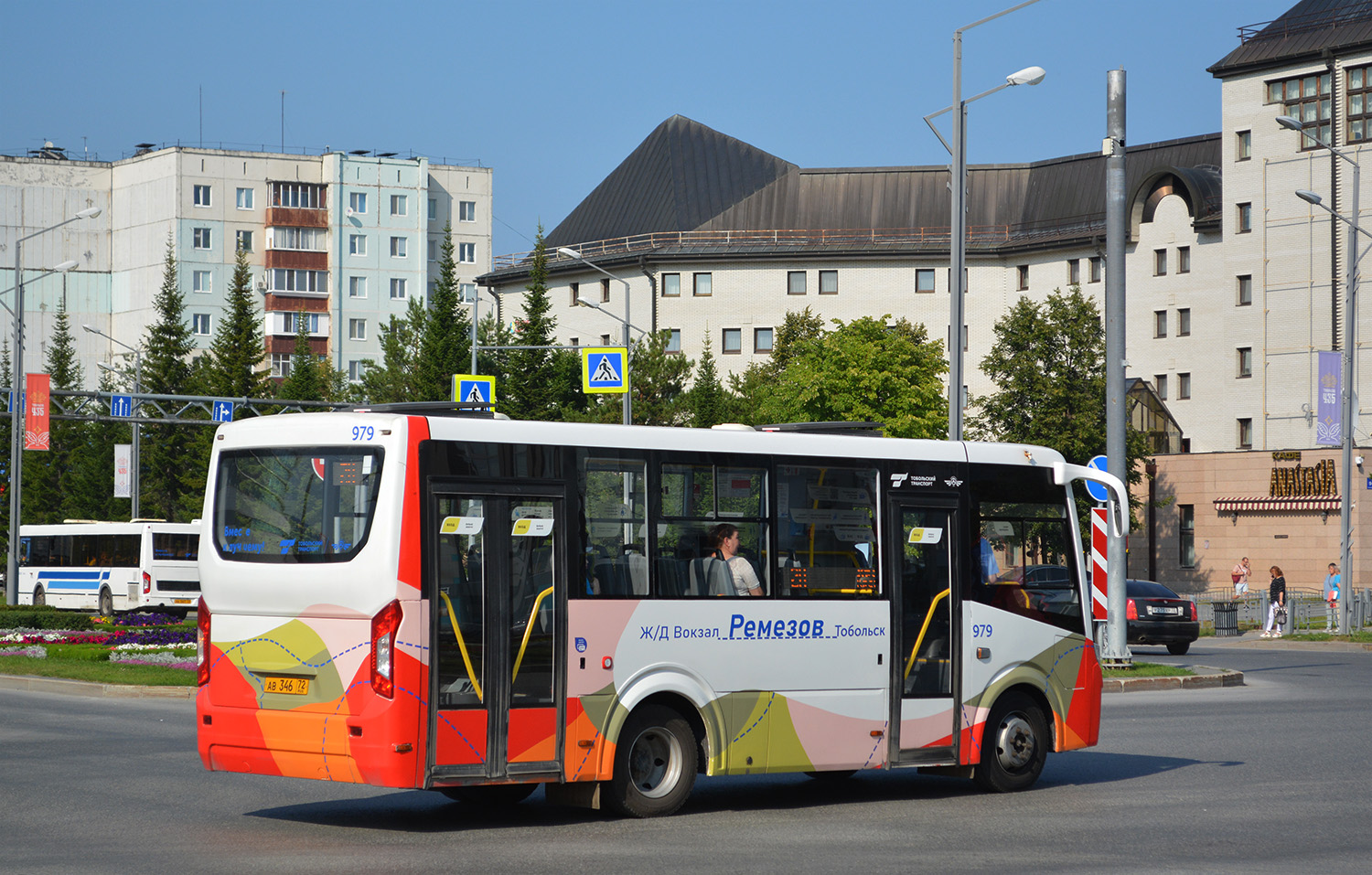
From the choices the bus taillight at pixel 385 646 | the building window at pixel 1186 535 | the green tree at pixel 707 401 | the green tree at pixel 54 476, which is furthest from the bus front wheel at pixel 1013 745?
the green tree at pixel 54 476

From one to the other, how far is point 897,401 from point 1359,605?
22006mm

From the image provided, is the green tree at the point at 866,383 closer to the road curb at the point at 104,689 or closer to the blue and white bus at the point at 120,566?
the blue and white bus at the point at 120,566

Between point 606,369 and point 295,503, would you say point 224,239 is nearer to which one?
point 606,369

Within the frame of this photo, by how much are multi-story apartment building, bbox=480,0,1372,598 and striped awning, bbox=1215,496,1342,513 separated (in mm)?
77

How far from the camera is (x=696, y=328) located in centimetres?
8594

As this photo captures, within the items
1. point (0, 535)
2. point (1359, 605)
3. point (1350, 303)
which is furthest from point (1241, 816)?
point (0, 535)

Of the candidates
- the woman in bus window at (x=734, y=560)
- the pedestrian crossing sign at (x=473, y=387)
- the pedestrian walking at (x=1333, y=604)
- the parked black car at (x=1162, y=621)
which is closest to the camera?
the woman in bus window at (x=734, y=560)

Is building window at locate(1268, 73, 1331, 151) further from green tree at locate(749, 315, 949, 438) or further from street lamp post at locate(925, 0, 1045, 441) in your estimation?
→ street lamp post at locate(925, 0, 1045, 441)

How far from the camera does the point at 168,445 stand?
75.5m

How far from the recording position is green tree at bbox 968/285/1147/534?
2482 inches

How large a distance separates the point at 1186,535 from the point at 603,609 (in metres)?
63.6

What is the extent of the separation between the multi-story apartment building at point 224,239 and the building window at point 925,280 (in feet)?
138

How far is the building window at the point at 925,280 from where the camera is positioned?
8438 centimetres

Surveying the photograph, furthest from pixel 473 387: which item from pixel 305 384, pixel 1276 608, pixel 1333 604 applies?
pixel 305 384
